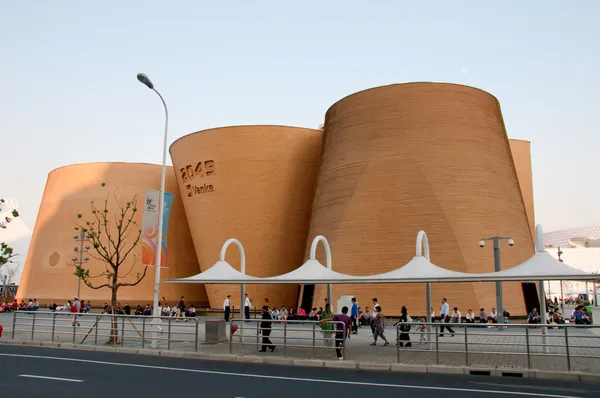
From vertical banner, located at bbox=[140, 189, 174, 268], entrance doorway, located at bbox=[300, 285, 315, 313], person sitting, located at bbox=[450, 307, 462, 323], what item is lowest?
person sitting, located at bbox=[450, 307, 462, 323]

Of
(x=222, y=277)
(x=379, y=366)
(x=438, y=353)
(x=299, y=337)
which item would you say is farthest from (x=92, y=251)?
(x=438, y=353)

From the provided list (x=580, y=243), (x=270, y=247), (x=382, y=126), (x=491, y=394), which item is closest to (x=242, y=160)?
(x=270, y=247)

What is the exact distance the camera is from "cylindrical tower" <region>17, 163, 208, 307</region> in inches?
1748

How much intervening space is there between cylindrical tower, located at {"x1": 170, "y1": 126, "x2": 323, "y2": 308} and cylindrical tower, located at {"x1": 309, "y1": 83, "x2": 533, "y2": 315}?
529 cm

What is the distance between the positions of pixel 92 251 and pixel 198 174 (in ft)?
50.5

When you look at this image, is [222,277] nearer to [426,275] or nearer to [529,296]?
[426,275]

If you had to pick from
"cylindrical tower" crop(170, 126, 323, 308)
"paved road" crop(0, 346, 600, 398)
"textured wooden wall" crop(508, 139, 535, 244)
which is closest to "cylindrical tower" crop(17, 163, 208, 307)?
"cylindrical tower" crop(170, 126, 323, 308)

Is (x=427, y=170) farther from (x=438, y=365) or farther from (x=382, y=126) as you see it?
(x=438, y=365)

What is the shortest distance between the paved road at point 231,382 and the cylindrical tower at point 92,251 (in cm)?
3089

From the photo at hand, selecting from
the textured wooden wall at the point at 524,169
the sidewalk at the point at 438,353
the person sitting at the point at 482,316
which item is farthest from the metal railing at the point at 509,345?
the textured wooden wall at the point at 524,169

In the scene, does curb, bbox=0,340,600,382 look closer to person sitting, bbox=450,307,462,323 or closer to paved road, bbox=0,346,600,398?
paved road, bbox=0,346,600,398

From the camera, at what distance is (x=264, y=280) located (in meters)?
18.1

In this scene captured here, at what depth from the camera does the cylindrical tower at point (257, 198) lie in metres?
36.6

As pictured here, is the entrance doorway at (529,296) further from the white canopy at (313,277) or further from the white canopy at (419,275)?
the white canopy at (313,277)
